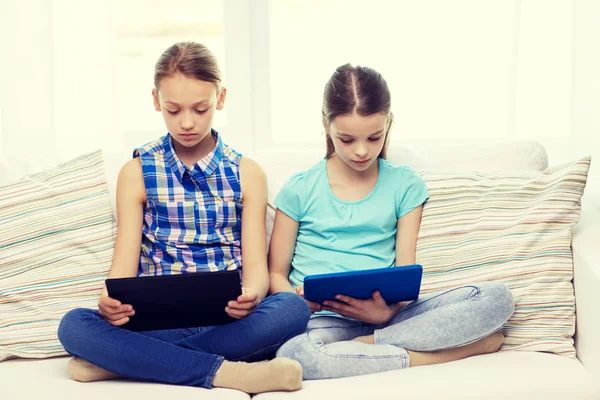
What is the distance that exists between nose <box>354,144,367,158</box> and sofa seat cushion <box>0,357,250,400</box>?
650 mm

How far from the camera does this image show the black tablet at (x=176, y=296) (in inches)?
56.0

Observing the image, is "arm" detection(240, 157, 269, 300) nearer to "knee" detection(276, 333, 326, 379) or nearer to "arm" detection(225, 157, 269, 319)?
"arm" detection(225, 157, 269, 319)

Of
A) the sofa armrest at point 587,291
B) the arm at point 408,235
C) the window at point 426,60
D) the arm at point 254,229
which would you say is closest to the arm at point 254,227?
the arm at point 254,229

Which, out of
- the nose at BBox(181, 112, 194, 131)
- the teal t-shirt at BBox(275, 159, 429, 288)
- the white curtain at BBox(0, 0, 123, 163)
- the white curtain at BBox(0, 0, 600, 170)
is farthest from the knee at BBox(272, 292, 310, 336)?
the white curtain at BBox(0, 0, 123, 163)

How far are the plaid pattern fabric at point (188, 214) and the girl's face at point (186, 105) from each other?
107 millimetres

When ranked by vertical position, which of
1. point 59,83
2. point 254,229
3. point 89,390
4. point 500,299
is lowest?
point 89,390

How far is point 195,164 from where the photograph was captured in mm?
1883

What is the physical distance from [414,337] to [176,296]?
1.70 ft

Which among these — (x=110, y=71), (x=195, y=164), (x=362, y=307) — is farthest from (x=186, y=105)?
(x=110, y=71)

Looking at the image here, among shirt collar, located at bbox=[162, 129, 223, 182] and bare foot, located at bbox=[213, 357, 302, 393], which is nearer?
bare foot, located at bbox=[213, 357, 302, 393]

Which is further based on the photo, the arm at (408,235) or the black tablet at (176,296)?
the arm at (408,235)

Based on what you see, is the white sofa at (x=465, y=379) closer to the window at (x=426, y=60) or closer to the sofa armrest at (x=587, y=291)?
the sofa armrest at (x=587, y=291)

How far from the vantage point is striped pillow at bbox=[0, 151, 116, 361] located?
1.71m

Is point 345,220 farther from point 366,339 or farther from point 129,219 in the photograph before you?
point 129,219
